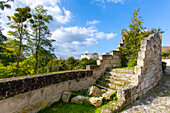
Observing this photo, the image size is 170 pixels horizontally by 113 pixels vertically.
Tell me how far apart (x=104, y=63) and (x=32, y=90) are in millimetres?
4929

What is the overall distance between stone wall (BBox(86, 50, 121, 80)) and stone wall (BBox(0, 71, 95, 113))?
192 centimetres

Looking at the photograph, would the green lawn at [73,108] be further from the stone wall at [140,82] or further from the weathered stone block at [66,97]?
the stone wall at [140,82]

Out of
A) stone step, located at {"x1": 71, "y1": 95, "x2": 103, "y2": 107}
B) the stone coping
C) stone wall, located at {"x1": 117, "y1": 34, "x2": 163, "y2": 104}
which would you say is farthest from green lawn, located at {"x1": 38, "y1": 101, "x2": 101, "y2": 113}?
stone wall, located at {"x1": 117, "y1": 34, "x2": 163, "y2": 104}

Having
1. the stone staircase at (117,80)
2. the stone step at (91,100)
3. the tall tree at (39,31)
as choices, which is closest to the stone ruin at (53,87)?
the stone step at (91,100)

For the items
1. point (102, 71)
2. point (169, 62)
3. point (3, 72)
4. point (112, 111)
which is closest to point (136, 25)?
point (102, 71)

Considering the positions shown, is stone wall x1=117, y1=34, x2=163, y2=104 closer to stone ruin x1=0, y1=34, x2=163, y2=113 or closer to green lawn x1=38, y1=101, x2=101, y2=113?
stone ruin x1=0, y1=34, x2=163, y2=113

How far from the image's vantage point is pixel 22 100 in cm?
257

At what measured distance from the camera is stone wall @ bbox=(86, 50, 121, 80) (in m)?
5.83

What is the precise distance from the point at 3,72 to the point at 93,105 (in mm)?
12088

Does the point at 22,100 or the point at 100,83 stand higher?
the point at 22,100

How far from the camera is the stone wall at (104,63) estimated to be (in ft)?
19.1

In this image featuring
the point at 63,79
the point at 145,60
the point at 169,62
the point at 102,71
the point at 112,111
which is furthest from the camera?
the point at 169,62

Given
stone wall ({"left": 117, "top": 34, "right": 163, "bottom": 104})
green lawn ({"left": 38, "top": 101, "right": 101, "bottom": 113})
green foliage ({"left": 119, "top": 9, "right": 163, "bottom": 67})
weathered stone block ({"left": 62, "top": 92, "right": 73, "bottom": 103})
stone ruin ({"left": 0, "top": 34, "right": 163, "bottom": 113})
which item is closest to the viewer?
stone ruin ({"left": 0, "top": 34, "right": 163, "bottom": 113})

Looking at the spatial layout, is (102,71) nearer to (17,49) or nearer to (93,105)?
(93,105)
